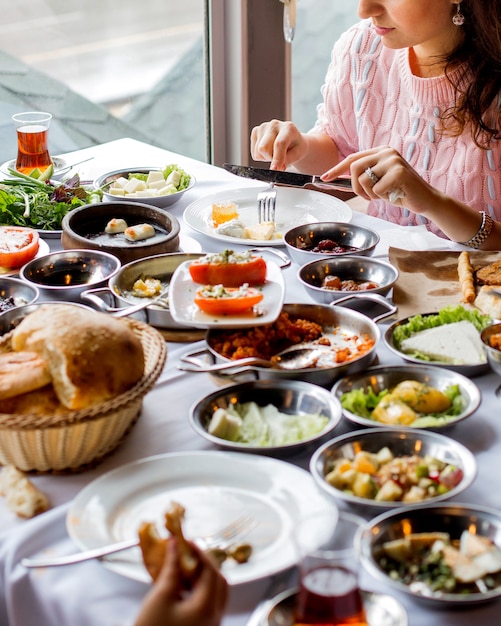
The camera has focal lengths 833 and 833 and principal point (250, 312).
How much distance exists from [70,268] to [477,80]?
1.34 m

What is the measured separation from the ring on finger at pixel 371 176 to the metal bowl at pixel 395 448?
3.41 feet

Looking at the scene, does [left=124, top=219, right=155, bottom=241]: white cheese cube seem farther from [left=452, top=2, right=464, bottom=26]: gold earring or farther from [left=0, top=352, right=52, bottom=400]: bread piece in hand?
[left=452, top=2, right=464, bottom=26]: gold earring

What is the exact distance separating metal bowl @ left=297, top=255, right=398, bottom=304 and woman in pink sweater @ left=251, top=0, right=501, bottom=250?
0.90ft

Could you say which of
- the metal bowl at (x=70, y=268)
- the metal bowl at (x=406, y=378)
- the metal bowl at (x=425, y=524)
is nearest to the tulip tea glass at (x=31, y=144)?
the metal bowl at (x=70, y=268)

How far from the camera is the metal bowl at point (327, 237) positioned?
7.02 feet

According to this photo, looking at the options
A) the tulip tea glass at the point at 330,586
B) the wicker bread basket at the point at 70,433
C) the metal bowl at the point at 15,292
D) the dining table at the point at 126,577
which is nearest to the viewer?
the tulip tea glass at the point at 330,586

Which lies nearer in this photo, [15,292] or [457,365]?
[457,365]

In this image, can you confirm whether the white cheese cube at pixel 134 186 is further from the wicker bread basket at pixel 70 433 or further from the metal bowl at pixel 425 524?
the metal bowl at pixel 425 524

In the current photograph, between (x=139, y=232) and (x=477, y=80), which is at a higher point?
(x=477, y=80)

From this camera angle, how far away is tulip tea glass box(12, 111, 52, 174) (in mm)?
2748

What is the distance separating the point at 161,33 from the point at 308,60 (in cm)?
93

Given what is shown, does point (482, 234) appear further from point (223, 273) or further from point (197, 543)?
point (197, 543)

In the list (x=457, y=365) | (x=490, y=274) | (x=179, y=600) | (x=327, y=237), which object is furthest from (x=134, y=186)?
(x=179, y=600)

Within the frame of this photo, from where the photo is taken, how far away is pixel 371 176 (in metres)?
2.21
